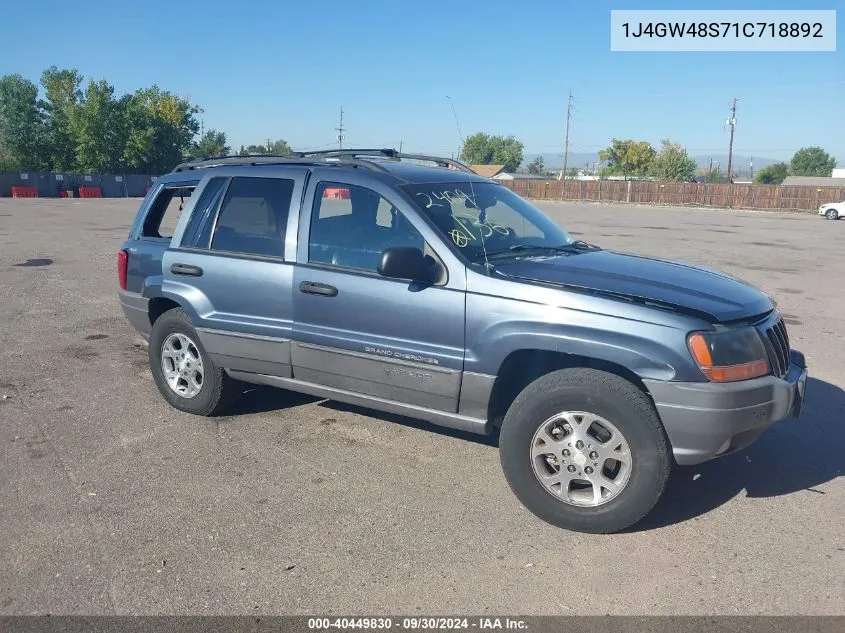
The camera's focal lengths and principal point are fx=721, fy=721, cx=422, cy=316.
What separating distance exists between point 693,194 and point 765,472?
58608 millimetres

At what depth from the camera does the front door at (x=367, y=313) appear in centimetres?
415

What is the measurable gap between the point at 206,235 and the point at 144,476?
5.91 ft

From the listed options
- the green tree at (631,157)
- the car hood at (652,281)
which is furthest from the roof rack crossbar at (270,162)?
the green tree at (631,157)

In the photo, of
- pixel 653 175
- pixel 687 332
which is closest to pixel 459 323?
pixel 687 332

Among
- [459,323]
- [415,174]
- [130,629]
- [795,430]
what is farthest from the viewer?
[795,430]

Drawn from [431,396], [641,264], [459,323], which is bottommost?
[431,396]

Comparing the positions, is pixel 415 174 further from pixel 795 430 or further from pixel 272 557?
pixel 795 430

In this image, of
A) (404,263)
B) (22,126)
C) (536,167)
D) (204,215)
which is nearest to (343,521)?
(404,263)

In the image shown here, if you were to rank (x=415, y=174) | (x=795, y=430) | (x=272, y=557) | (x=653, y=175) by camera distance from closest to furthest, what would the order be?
(x=272, y=557) → (x=415, y=174) → (x=795, y=430) → (x=653, y=175)

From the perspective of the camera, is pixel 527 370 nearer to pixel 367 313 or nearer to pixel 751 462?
pixel 367 313

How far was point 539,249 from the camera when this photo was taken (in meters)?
4.77

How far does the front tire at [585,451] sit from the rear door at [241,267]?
1787 millimetres

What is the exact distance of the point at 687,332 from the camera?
138 inches

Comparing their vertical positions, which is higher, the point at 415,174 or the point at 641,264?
the point at 415,174
